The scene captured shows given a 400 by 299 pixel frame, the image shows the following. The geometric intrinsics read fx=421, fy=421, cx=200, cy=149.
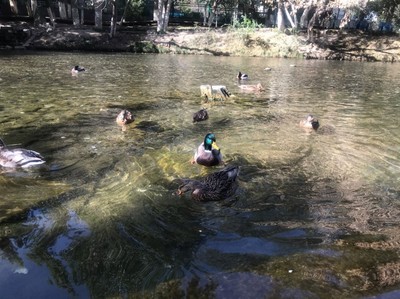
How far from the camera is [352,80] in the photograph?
74.4 ft

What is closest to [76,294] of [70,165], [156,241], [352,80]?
[156,241]

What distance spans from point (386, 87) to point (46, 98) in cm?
1519

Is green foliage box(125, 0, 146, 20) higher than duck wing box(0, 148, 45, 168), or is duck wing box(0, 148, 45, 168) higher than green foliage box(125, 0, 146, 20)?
green foliage box(125, 0, 146, 20)

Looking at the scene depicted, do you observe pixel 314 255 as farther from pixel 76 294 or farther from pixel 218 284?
pixel 76 294

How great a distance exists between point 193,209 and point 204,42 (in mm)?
35428

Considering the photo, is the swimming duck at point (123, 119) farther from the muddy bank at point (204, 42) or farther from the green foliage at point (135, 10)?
the green foliage at point (135, 10)

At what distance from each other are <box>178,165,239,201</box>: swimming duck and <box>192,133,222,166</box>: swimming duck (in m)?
1.23

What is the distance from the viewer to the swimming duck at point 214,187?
6.28 m

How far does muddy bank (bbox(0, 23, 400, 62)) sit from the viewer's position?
36.1 meters

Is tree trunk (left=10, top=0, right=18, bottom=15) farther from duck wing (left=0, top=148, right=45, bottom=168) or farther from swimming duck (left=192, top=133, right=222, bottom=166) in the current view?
swimming duck (left=192, top=133, right=222, bottom=166)

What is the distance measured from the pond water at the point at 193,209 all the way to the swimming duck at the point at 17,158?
20cm

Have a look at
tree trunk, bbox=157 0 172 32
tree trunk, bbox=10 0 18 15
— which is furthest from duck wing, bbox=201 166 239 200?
tree trunk, bbox=10 0 18 15

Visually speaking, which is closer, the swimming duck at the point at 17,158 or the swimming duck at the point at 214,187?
the swimming duck at the point at 214,187

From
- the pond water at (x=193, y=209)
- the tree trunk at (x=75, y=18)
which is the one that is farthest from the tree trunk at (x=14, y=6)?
the pond water at (x=193, y=209)
